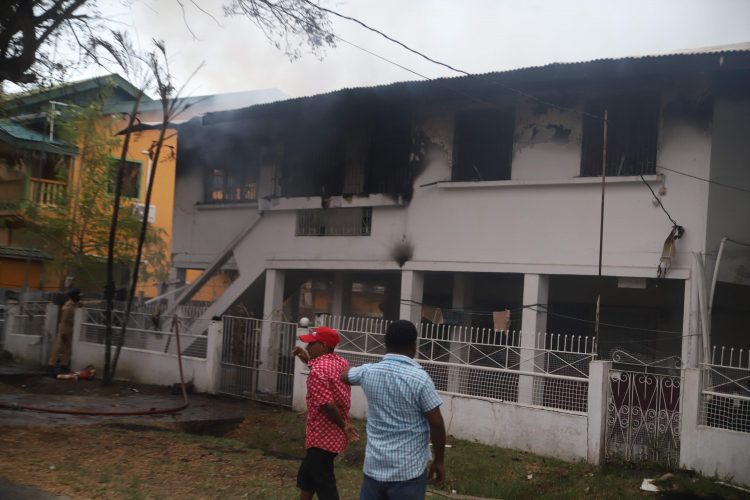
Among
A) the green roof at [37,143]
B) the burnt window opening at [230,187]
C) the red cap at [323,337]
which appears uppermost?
the green roof at [37,143]

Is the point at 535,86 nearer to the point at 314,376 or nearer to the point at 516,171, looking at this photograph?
the point at 516,171

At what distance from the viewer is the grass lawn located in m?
7.49

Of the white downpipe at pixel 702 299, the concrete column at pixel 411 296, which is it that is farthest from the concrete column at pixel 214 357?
the white downpipe at pixel 702 299

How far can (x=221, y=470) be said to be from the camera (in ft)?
27.7

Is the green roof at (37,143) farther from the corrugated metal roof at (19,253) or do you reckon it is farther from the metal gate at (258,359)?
the metal gate at (258,359)

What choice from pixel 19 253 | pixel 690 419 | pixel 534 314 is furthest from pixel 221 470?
pixel 19 253

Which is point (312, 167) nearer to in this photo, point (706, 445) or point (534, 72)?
point (534, 72)

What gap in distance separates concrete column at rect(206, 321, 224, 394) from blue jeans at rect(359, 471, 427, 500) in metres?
10.3

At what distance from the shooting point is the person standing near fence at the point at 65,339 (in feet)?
56.0

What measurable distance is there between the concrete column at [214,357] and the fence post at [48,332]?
19.2ft

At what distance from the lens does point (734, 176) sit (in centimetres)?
1200

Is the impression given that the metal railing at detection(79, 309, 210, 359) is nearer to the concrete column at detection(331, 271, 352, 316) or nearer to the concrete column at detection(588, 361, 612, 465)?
the concrete column at detection(331, 271, 352, 316)

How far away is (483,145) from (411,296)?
2.96 m

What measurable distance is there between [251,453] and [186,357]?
567cm
